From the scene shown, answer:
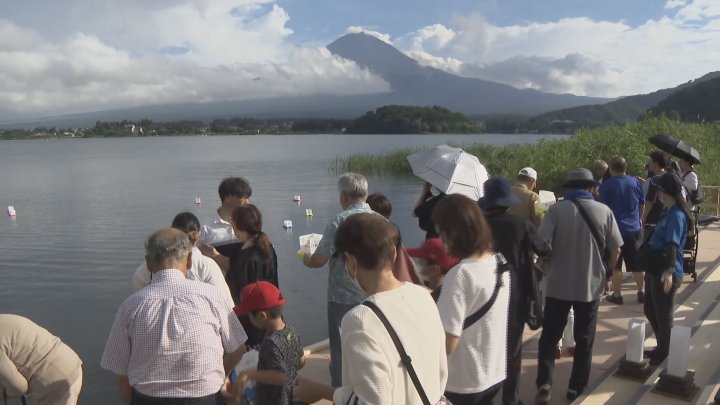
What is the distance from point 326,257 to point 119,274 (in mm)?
8781

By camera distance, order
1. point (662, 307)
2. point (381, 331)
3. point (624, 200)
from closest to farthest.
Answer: point (381, 331) < point (662, 307) < point (624, 200)

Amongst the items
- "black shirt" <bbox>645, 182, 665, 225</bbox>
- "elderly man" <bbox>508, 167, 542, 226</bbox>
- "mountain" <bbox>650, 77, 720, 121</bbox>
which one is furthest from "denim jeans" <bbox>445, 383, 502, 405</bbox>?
"mountain" <bbox>650, 77, 720, 121</bbox>

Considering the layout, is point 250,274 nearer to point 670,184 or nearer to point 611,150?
point 670,184

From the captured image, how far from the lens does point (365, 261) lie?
64.9 inches

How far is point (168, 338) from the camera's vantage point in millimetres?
2084

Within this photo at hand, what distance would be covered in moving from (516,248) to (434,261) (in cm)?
53

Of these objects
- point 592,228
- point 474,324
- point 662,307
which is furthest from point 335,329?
point 662,307

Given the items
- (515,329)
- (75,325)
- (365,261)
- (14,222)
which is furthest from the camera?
(14,222)

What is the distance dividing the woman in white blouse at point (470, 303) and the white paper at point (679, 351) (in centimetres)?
139

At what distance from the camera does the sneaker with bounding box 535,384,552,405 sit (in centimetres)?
347

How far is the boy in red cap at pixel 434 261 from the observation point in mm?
2723

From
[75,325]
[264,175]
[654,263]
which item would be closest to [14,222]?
[75,325]

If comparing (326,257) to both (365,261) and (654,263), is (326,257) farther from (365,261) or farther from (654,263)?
(654,263)

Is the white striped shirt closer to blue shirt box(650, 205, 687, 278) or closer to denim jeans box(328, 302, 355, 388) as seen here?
denim jeans box(328, 302, 355, 388)
